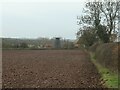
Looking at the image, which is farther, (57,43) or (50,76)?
(57,43)

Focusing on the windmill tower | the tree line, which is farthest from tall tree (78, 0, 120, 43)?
the windmill tower

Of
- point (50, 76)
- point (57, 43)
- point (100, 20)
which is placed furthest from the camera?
point (57, 43)

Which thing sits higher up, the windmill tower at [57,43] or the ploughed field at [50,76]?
the windmill tower at [57,43]

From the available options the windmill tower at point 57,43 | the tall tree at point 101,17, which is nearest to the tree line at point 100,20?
the tall tree at point 101,17

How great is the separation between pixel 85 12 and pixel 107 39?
7.02 m

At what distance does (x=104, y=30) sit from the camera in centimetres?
5497

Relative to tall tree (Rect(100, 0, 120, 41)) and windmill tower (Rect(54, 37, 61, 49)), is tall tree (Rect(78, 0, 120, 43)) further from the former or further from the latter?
windmill tower (Rect(54, 37, 61, 49))

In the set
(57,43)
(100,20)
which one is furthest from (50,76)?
(57,43)

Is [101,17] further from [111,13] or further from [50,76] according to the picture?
[50,76]

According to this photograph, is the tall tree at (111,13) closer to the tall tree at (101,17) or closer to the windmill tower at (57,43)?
the tall tree at (101,17)

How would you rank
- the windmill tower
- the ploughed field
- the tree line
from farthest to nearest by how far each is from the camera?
the windmill tower, the tree line, the ploughed field

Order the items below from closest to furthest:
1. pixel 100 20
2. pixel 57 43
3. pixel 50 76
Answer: pixel 50 76, pixel 100 20, pixel 57 43

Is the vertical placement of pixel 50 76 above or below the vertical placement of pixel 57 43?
below

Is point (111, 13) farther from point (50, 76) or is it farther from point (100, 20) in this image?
point (50, 76)
